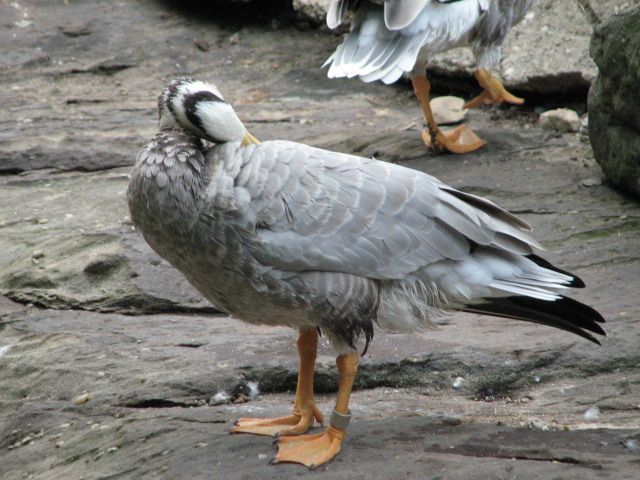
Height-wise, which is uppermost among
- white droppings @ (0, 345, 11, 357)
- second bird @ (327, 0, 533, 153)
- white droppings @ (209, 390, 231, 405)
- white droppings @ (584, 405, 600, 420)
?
second bird @ (327, 0, 533, 153)

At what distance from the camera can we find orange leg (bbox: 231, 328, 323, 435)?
14.5 ft

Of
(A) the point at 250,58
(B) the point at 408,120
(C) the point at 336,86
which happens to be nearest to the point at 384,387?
(B) the point at 408,120

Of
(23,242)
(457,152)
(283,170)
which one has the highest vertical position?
(283,170)

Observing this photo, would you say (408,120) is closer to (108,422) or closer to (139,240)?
(139,240)

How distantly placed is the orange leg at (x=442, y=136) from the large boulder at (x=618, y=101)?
41.0 inches

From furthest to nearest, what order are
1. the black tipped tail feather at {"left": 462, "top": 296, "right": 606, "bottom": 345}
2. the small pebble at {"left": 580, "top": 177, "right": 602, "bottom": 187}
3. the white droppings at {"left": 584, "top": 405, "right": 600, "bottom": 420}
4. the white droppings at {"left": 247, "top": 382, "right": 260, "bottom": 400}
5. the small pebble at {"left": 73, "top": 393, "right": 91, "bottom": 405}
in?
1. the small pebble at {"left": 580, "top": 177, "right": 602, "bottom": 187}
2. the white droppings at {"left": 247, "top": 382, "right": 260, "bottom": 400}
3. the small pebble at {"left": 73, "top": 393, "right": 91, "bottom": 405}
4. the white droppings at {"left": 584, "top": 405, "right": 600, "bottom": 420}
5. the black tipped tail feather at {"left": 462, "top": 296, "right": 606, "bottom": 345}

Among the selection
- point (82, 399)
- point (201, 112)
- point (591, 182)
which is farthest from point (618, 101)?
point (82, 399)

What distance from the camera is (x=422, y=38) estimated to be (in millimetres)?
7098

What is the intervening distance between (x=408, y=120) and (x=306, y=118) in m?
0.85

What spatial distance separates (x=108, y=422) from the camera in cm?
466

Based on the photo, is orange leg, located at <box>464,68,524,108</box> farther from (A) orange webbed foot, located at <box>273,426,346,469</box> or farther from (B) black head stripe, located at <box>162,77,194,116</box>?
(A) orange webbed foot, located at <box>273,426,346,469</box>

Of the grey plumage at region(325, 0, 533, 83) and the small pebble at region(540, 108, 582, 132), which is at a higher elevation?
the grey plumage at region(325, 0, 533, 83)

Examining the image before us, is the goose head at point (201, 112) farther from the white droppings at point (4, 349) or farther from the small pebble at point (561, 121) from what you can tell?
the small pebble at point (561, 121)

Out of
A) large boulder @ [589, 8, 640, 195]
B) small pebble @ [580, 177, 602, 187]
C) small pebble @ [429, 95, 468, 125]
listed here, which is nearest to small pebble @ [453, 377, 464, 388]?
large boulder @ [589, 8, 640, 195]
